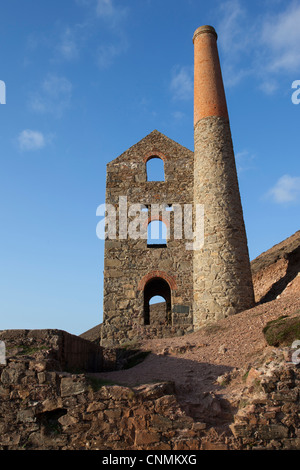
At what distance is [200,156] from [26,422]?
1198 centimetres

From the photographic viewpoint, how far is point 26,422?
633 centimetres

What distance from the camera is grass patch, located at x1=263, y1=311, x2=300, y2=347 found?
8273 mm

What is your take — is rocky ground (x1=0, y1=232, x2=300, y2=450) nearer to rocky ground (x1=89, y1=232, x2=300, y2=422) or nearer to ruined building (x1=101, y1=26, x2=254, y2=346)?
rocky ground (x1=89, y1=232, x2=300, y2=422)

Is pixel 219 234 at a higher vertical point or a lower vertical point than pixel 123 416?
higher

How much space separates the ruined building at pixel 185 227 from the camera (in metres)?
14.0

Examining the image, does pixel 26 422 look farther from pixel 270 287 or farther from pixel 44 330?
pixel 270 287

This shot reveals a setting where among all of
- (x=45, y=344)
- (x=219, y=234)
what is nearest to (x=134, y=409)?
(x=45, y=344)

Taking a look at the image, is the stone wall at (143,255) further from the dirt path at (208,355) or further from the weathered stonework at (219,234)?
the dirt path at (208,355)

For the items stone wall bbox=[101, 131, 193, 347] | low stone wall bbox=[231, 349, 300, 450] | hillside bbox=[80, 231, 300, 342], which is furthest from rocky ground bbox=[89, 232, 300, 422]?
hillside bbox=[80, 231, 300, 342]
